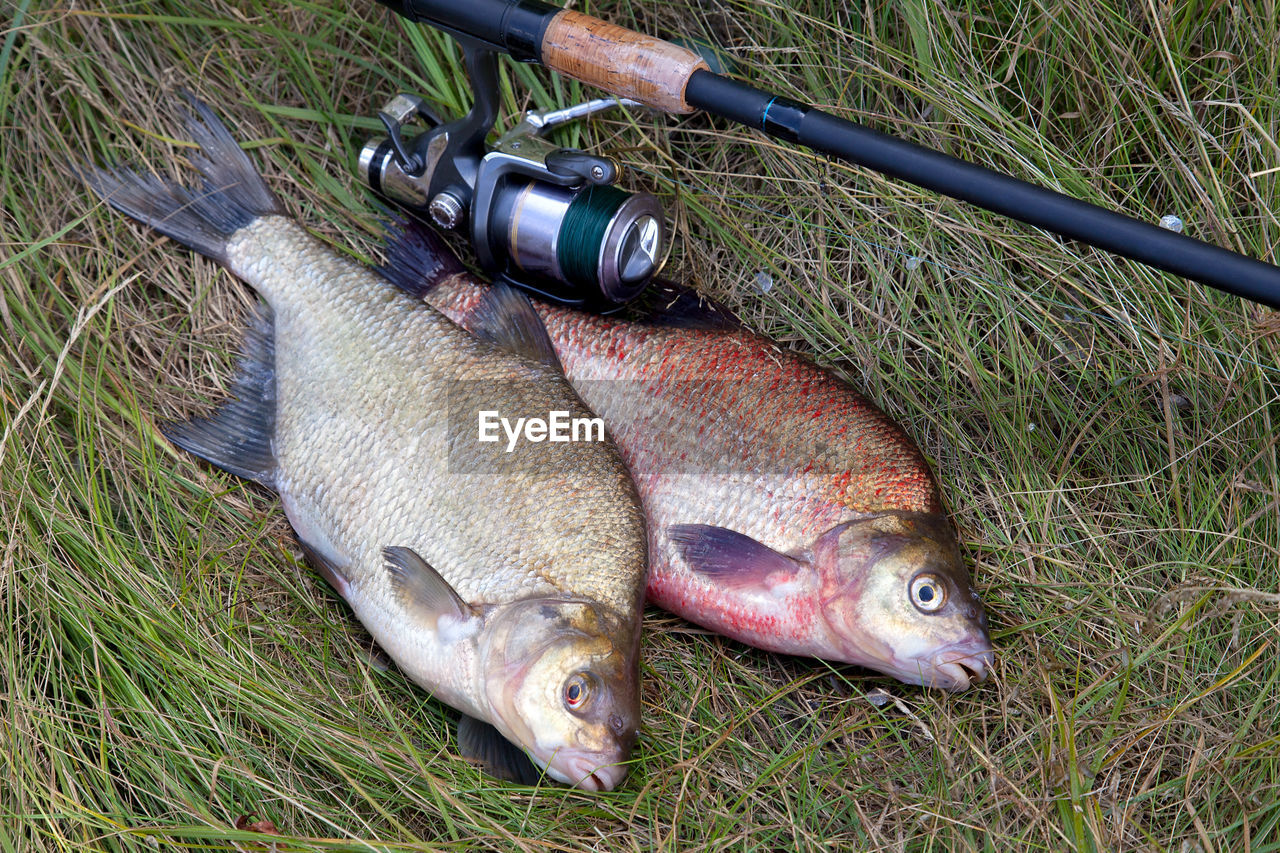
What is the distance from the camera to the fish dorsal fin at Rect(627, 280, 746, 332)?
2721mm

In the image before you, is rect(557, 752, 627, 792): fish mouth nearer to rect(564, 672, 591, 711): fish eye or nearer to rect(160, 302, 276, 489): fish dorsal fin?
rect(564, 672, 591, 711): fish eye

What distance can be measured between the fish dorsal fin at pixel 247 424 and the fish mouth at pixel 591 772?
1.13 m

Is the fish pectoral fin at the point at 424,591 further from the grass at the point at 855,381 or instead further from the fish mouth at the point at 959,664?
the fish mouth at the point at 959,664

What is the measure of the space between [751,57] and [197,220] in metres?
1.70

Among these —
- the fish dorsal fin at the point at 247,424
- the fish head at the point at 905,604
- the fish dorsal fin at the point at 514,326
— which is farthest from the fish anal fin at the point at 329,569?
the fish head at the point at 905,604

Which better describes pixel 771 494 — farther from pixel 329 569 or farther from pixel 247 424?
pixel 247 424

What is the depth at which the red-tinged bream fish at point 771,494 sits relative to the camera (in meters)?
2.32

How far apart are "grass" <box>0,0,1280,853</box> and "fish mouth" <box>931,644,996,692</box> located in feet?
0.29

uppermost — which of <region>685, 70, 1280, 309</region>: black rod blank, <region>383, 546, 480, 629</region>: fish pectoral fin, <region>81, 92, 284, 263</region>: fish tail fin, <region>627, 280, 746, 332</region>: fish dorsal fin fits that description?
<region>685, 70, 1280, 309</region>: black rod blank

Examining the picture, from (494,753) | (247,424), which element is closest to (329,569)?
(247,424)

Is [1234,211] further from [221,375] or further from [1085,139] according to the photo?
[221,375]

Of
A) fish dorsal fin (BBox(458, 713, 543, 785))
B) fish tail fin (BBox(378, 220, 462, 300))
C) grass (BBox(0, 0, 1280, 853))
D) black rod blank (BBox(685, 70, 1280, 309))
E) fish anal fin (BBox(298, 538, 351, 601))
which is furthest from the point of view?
fish tail fin (BBox(378, 220, 462, 300))

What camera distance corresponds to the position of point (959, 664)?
233 centimetres

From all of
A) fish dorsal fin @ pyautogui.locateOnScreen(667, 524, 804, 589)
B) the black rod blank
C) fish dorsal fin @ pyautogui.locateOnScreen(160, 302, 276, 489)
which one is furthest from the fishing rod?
fish dorsal fin @ pyautogui.locateOnScreen(667, 524, 804, 589)
